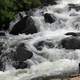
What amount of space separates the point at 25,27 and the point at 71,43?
4034mm

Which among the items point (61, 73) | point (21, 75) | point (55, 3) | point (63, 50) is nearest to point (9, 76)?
point (21, 75)

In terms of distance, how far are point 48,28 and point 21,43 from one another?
345cm

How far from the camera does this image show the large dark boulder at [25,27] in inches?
783

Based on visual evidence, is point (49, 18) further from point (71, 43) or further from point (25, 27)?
point (71, 43)

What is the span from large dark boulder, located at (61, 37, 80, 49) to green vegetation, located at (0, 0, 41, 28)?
4.33m

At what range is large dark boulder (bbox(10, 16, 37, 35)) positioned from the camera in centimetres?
1989

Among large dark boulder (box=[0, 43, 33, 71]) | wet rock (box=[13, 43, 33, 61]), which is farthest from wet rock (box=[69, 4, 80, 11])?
wet rock (box=[13, 43, 33, 61])

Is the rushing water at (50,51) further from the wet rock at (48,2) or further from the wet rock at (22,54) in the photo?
the wet rock at (48,2)

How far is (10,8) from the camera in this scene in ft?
69.3

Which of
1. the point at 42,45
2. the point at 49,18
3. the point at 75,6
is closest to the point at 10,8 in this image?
the point at 49,18

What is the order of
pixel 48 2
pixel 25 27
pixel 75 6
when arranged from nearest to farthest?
pixel 25 27 < pixel 75 6 < pixel 48 2

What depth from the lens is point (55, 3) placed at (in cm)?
2502

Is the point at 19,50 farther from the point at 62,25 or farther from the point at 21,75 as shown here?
the point at 62,25

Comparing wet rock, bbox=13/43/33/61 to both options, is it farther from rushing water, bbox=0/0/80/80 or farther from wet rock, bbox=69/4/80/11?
wet rock, bbox=69/4/80/11
